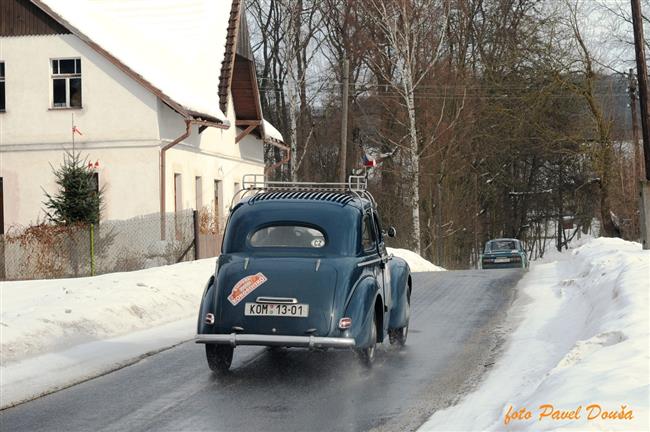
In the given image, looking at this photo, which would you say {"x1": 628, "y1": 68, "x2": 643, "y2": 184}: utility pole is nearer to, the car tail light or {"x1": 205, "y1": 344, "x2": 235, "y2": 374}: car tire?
{"x1": 205, "y1": 344, "x2": 235, "y2": 374}: car tire

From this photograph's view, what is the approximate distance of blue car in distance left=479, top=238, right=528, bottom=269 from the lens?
49.3 meters

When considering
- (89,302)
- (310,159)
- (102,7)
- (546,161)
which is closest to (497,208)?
(546,161)

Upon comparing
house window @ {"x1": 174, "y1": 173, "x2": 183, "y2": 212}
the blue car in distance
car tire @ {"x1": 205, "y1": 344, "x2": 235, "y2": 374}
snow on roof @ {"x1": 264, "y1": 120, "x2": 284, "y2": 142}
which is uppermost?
snow on roof @ {"x1": 264, "y1": 120, "x2": 284, "y2": 142}

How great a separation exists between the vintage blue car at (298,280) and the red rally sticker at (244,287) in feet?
0.03

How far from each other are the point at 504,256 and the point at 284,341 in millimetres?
39913

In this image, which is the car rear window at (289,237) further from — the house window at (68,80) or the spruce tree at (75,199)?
the house window at (68,80)

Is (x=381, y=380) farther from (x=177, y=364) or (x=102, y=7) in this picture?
(x=102, y=7)

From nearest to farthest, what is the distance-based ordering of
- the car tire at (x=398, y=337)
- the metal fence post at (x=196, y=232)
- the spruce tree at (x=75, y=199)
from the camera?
1. the car tire at (x=398, y=337)
2. the spruce tree at (x=75, y=199)
3. the metal fence post at (x=196, y=232)

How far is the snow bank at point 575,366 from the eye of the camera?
6.92 meters

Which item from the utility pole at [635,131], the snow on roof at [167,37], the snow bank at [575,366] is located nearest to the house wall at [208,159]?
the snow on roof at [167,37]

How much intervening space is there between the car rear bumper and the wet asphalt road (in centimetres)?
42

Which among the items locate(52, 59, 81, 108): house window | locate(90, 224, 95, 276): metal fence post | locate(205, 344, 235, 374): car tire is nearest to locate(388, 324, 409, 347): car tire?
locate(205, 344, 235, 374): car tire

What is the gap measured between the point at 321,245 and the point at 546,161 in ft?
174

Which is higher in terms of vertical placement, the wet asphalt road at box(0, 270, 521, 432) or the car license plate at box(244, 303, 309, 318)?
the car license plate at box(244, 303, 309, 318)
